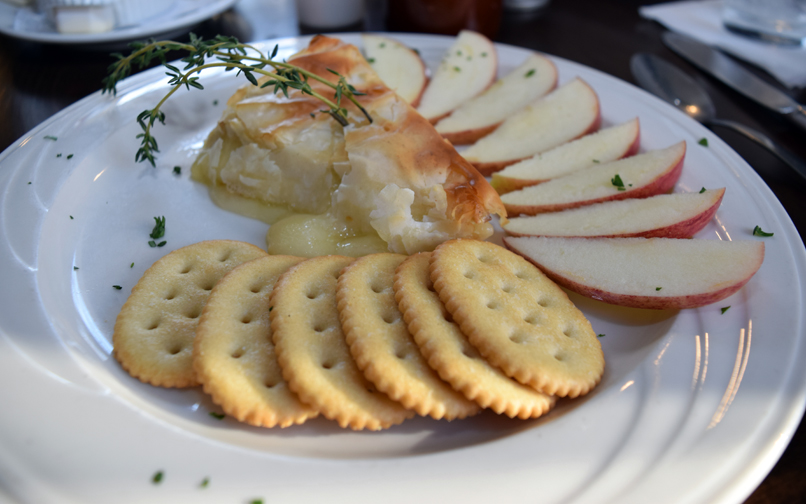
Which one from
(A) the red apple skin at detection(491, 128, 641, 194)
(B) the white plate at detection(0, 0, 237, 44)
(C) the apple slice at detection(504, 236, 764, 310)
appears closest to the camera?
(C) the apple slice at detection(504, 236, 764, 310)

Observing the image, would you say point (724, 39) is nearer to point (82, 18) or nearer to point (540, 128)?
point (540, 128)

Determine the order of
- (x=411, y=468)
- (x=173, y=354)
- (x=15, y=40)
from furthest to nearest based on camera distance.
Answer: (x=15, y=40), (x=173, y=354), (x=411, y=468)

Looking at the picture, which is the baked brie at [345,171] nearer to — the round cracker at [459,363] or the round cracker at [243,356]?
the round cracker at [243,356]

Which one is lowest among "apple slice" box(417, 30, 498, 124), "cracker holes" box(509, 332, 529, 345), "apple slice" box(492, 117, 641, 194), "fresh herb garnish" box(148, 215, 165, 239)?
"fresh herb garnish" box(148, 215, 165, 239)

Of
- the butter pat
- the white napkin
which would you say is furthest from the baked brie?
the white napkin

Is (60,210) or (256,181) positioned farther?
(256,181)

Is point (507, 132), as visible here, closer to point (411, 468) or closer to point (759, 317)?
point (759, 317)

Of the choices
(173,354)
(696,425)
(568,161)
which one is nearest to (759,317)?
(696,425)

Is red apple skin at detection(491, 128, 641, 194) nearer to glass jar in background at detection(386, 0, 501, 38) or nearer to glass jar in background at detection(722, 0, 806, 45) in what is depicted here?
glass jar in background at detection(386, 0, 501, 38)
